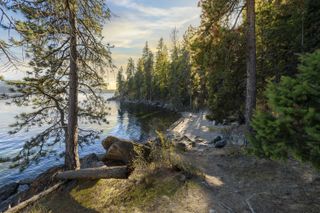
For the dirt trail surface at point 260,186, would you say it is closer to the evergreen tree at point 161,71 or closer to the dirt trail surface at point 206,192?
the dirt trail surface at point 206,192

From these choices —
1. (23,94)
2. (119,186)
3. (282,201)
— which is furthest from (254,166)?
(23,94)

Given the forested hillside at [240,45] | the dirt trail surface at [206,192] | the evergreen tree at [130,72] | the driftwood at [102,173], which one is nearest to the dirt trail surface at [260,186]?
the dirt trail surface at [206,192]

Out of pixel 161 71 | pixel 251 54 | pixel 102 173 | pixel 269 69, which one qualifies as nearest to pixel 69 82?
pixel 102 173

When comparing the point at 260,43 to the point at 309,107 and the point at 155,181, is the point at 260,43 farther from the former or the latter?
the point at 309,107

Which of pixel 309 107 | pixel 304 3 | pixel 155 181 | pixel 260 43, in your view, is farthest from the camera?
pixel 260 43

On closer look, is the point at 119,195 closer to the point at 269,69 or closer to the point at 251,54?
the point at 251,54

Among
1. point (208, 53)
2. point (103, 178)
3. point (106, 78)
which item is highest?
point (208, 53)

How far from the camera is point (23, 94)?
898 cm

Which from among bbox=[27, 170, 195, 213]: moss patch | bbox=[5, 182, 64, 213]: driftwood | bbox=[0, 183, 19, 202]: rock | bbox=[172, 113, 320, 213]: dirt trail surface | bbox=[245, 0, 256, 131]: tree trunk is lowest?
bbox=[0, 183, 19, 202]: rock

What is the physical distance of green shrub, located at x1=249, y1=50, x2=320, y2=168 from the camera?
3.33 m

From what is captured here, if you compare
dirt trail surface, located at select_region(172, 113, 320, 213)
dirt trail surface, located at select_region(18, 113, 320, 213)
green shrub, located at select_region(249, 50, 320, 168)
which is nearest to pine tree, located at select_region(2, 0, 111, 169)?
dirt trail surface, located at select_region(18, 113, 320, 213)

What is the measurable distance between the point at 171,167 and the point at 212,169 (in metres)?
1.69

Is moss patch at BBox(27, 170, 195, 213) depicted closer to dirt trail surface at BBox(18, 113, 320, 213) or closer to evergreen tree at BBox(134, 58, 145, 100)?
dirt trail surface at BBox(18, 113, 320, 213)

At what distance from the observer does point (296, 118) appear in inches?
139
